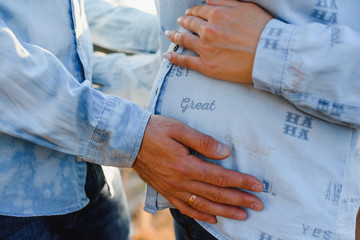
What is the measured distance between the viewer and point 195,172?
0.71m

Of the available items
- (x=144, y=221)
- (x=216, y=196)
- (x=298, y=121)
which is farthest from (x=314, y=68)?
(x=144, y=221)

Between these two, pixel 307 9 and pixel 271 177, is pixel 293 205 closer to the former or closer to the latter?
pixel 271 177

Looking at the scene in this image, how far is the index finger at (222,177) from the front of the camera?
0.69 metres

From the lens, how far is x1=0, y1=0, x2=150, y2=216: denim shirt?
2.15ft

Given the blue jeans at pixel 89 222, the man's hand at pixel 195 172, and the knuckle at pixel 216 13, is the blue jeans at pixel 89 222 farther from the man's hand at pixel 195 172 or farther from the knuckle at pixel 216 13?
the knuckle at pixel 216 13

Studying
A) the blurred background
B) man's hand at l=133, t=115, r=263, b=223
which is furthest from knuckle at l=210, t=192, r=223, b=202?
the blurred background

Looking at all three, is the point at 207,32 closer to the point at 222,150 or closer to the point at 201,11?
the point at 201,11

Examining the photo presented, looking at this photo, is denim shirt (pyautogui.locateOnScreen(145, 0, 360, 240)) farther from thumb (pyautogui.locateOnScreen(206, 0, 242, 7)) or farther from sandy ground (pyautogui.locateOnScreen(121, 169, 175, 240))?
sandy ground (pyautogui.locateOnScreen(121, 169, 175, 240))

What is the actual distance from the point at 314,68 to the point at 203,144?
0.28 metres

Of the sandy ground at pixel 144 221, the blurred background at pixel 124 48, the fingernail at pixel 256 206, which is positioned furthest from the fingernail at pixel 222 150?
the sandy ground at pixel 144 221

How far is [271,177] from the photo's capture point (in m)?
0.68

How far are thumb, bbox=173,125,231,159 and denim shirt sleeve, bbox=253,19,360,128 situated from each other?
0.16 m

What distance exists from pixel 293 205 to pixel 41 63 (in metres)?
0.63

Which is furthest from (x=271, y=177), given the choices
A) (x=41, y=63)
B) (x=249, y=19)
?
(x=41, y=63)
